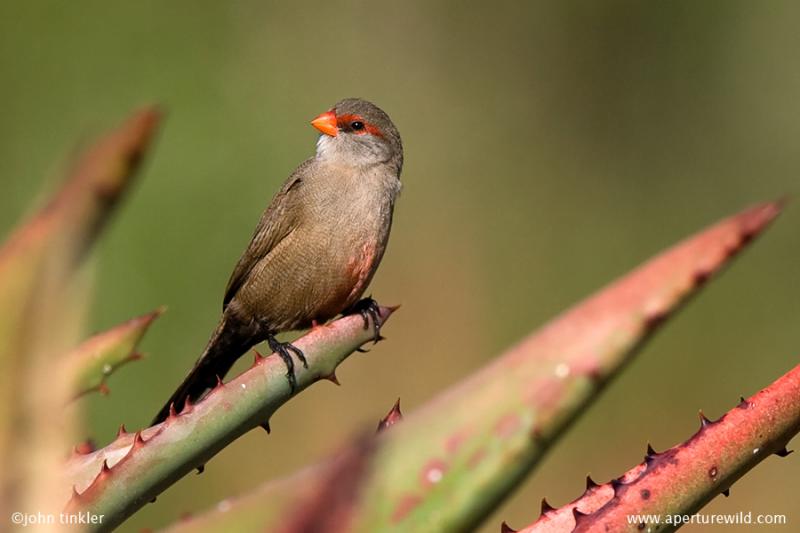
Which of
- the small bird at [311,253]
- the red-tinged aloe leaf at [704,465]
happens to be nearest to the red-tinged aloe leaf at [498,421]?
the red-tinged aloe leaf at [704,465]

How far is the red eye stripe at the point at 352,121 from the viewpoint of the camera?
4559 mm

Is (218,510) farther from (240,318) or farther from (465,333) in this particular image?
(465,333)

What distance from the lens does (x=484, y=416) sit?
1099 mm

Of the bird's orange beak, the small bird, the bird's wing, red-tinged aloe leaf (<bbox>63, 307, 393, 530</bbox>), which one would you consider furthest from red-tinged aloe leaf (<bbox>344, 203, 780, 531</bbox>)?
the bird's orange beak

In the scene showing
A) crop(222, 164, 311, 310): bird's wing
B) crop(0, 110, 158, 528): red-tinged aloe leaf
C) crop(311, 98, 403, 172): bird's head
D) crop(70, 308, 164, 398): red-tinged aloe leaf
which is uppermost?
crop(311, 98, 403, 172): bird's head

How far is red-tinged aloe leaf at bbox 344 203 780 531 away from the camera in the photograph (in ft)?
3.40

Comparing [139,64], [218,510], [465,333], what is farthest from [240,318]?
[218,510]

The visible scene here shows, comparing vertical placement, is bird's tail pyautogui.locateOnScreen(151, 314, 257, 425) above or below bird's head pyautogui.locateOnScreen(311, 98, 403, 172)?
below

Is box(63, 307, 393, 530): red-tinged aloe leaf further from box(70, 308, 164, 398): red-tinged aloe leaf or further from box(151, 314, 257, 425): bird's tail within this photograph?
box(151, 314, 257, 425): bird's tail

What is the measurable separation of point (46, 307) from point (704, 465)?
0.91 metres

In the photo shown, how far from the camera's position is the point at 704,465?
149 cm

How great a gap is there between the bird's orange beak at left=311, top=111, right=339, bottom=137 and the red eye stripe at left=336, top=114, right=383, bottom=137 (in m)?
0.02

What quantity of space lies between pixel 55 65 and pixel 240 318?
7.48ft

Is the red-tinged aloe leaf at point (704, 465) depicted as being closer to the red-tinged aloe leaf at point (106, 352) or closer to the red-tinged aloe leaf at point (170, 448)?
the red-tinged aloe leaf at point (170, 448)
